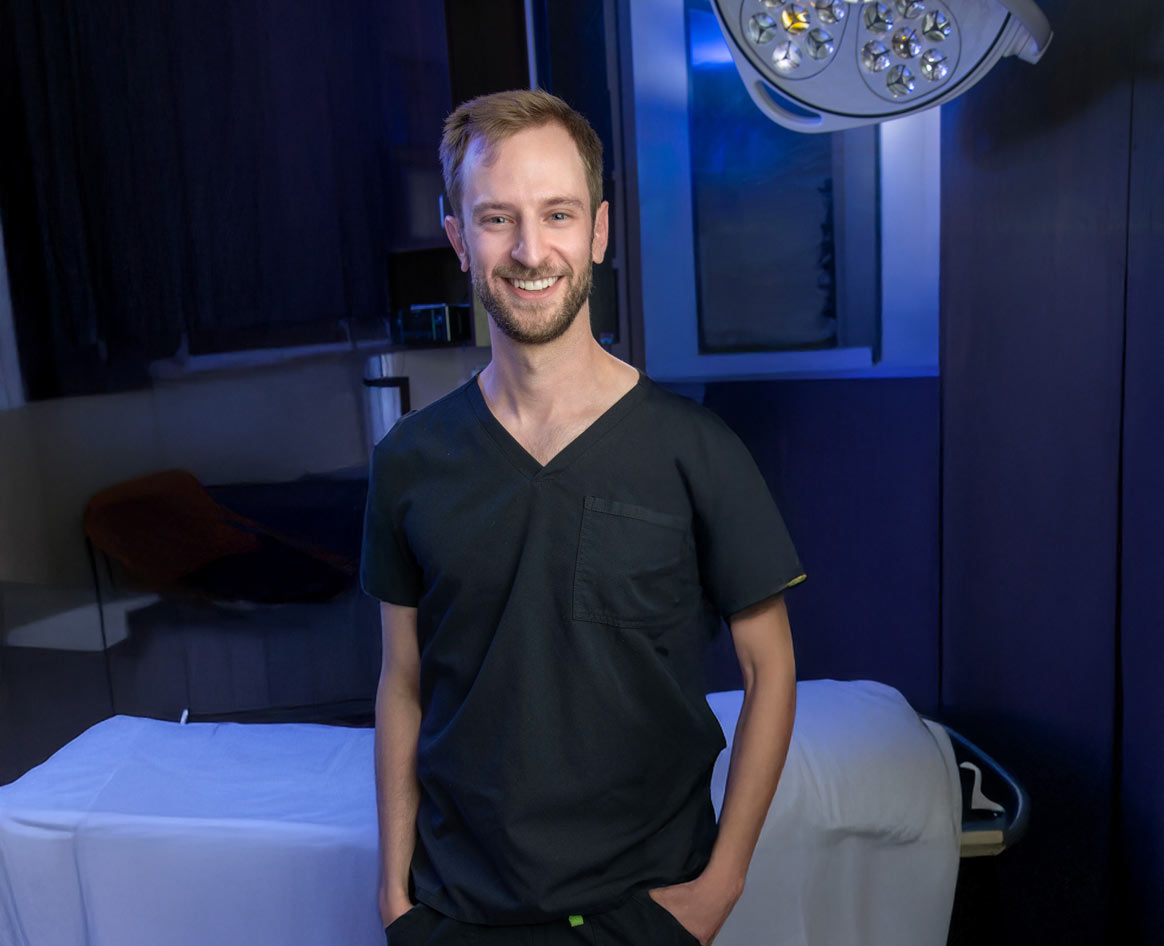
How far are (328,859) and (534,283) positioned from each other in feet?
3.66

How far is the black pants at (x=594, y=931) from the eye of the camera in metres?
1.12

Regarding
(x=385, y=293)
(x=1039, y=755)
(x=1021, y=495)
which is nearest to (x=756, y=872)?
(x=1039, y=755)

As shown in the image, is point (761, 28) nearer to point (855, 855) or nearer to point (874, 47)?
point (874, 47)

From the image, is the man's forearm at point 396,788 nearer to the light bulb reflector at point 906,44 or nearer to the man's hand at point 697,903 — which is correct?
the man's hand at point 697,903

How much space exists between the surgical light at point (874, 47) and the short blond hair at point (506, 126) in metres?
0.56

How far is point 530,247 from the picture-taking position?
1.11 m

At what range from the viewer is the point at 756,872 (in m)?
1.72

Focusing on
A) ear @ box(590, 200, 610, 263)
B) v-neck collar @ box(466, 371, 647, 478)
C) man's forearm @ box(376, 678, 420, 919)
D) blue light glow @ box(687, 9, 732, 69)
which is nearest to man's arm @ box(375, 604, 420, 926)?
man's forearm @ box(376, 678, 420, 919)

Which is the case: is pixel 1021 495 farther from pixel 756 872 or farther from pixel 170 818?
pixel 170 818

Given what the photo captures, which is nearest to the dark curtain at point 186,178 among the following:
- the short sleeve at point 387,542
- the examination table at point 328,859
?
the examination table at point 328,859

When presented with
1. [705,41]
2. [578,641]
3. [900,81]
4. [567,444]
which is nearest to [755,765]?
[578,641]

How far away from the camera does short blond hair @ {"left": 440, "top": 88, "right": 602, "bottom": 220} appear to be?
1129 millimetres

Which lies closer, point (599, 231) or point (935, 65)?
point (599, 231)

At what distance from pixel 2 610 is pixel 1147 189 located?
232 cm
